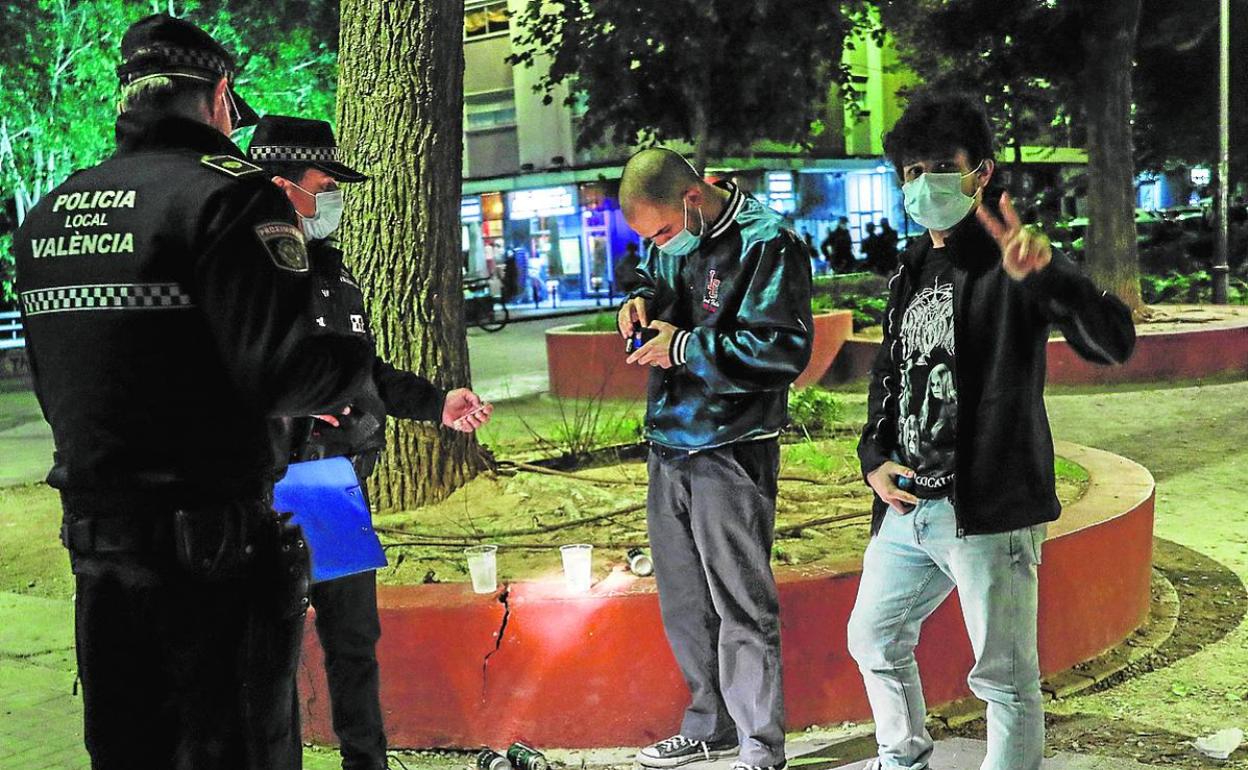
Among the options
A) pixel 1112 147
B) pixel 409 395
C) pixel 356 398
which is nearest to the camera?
pixel 356 398

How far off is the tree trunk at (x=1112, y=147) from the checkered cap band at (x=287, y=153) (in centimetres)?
1262

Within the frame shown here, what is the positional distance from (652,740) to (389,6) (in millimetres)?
3904

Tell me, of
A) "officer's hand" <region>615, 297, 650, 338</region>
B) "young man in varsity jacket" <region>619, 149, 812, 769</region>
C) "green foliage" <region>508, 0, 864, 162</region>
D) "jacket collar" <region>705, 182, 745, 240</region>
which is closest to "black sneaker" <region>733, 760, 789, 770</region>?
"young man in varsity jacket" <region>619, 149, 812, 769</region>

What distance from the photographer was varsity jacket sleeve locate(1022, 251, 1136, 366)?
9.66ft

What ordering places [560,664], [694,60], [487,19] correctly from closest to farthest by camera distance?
1. [560,664]
2. [694,60]
3. [487,19]

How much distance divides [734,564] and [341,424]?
1.25 meters

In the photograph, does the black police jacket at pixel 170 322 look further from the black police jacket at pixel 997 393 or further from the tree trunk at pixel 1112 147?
the tree trunk at pixel 1112 147

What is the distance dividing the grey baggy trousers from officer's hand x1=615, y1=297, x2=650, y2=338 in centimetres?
40

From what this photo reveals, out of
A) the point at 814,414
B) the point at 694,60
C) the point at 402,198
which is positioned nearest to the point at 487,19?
the point at 694,60

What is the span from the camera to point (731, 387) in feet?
12.3

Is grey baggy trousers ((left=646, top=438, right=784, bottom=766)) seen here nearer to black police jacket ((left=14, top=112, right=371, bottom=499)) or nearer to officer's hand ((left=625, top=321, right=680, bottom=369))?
officer's hand ((left=625, top=321, right=680, bottom=369))

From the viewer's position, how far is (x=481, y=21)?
36500 mm

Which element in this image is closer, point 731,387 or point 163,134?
point 163,134

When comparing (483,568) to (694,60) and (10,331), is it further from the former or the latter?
(10,331)
